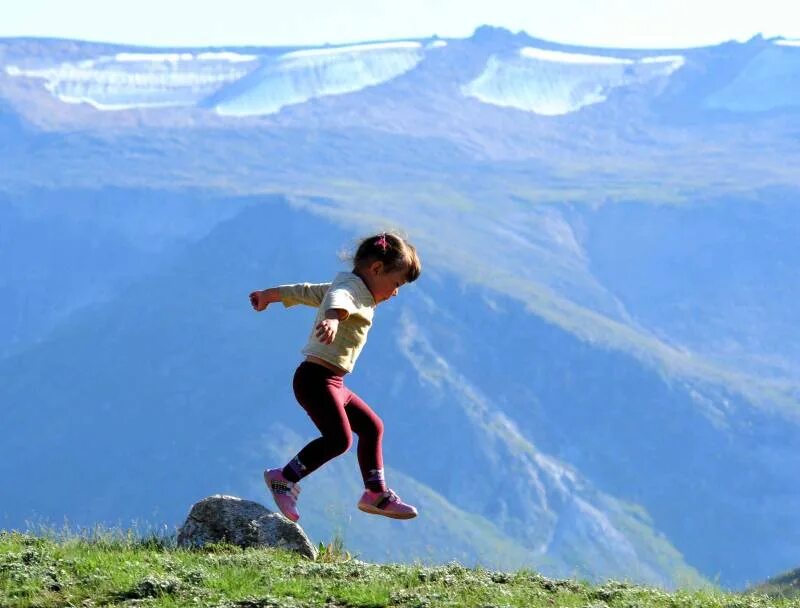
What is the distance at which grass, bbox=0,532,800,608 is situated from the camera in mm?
12062

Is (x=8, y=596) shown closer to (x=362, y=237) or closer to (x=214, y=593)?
(x=214, y=593)

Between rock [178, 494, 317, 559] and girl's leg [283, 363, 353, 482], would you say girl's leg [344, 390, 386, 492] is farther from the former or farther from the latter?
rock [178, 494, 317, 559]

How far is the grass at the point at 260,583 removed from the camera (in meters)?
12.1

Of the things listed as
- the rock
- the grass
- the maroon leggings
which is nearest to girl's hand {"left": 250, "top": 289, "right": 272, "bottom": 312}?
the maroon leggings

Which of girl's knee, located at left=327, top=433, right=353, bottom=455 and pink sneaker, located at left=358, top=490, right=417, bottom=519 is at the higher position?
girl's knee, located at left=327, top=433, right=353, bottom=455

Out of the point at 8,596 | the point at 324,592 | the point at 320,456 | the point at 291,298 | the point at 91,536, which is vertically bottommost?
the point at 8,596

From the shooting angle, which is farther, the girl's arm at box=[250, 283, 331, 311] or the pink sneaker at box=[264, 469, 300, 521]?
the pink sneaker at box=[264, 469, 300, 521]

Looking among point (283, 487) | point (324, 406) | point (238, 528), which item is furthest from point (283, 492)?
point (324, 406)

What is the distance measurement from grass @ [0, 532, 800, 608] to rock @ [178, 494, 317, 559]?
1.23ft

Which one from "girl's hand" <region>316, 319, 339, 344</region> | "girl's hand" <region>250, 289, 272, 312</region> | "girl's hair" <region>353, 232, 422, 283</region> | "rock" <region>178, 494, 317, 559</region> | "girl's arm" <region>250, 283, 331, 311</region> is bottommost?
"rock" <region>178, 494, 317, 559</region>

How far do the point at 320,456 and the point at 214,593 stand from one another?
2.64 meters

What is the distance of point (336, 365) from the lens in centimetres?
1415

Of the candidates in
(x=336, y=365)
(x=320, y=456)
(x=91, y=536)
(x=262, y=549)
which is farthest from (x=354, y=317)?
(x=91, y=536)

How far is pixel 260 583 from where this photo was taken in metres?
12.6
